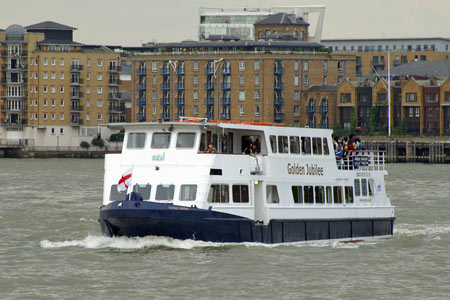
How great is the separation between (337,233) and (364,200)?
270cm

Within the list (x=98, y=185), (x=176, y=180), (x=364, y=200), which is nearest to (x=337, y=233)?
(x=364, y=200)

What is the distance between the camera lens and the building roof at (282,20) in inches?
7402

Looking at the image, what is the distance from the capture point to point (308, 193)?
38.6m

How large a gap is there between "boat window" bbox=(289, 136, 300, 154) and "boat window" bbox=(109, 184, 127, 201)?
6.29 m

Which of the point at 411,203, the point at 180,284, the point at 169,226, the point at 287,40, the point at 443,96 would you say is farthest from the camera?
the point at 287,40

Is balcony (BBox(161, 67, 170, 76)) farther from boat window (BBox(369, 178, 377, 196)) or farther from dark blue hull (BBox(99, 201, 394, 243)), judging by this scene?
dark blue hull (BBox(99, 201, 394, 243))

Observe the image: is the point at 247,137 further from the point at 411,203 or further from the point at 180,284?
the point at 411,203

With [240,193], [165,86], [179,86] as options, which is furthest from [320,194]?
[165,86]

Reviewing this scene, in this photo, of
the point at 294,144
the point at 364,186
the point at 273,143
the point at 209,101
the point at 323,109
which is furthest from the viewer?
the point at 323,109

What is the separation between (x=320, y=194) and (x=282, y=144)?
2.64m

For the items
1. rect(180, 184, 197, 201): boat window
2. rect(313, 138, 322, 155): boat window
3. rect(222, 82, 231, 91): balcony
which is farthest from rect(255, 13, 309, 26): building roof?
rect(180, 184, 197, 201): boat window

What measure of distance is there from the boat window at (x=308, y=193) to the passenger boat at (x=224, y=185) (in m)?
0.04

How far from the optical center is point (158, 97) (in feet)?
534

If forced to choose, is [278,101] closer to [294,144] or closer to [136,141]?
[294,144]
